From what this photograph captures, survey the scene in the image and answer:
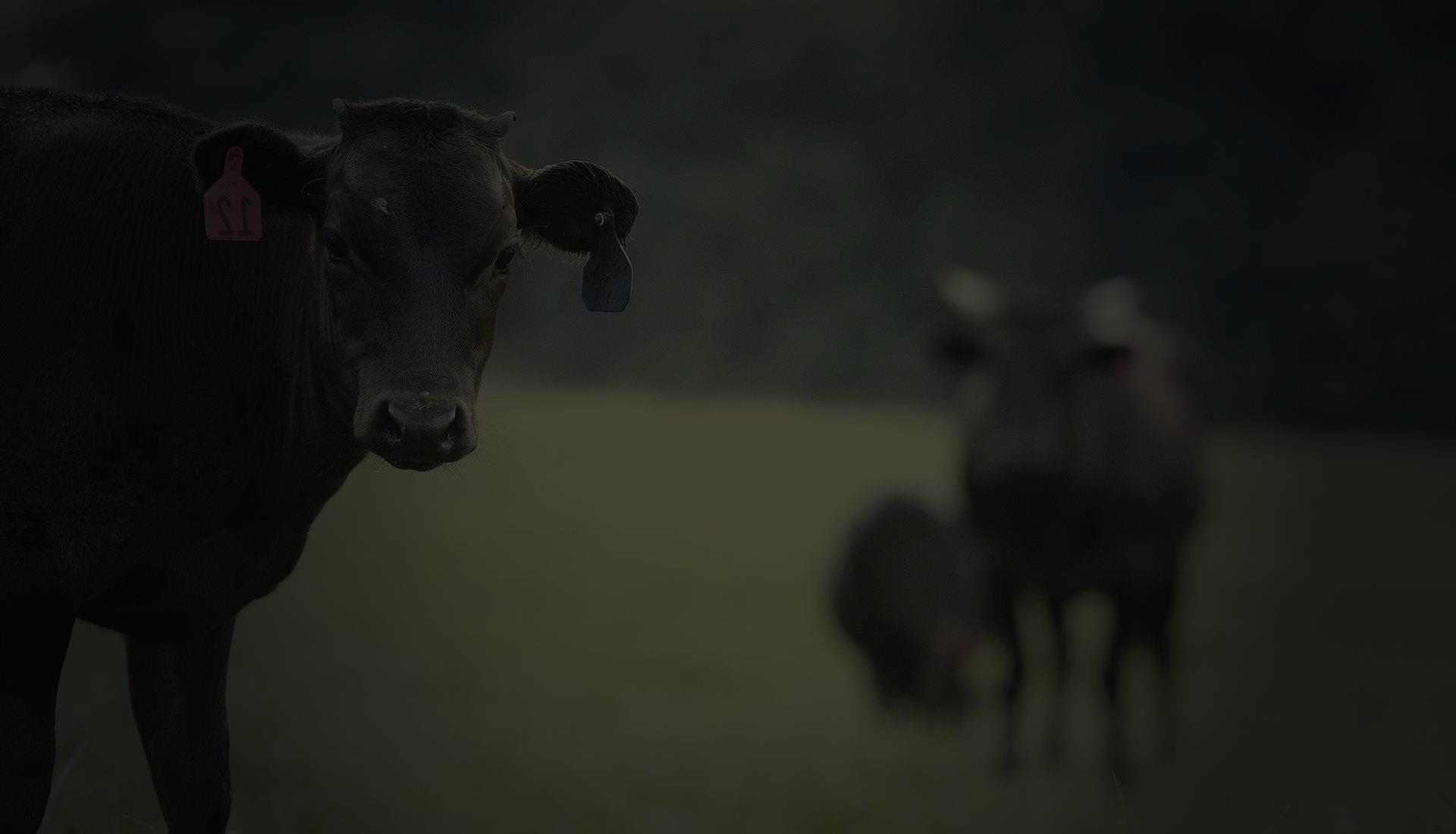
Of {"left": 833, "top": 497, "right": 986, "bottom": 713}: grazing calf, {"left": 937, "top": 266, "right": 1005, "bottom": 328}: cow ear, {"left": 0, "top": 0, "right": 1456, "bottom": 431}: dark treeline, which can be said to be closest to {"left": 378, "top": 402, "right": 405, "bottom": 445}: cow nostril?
{"left": 937, "top": 266, "right": 1005, "bottom": 328}: cow ear

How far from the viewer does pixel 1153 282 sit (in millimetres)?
30891

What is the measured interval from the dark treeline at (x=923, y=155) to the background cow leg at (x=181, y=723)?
10.1 meters

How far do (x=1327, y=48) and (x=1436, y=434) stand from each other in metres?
17.5

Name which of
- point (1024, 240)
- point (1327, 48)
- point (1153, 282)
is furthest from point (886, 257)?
point (1327, 48)

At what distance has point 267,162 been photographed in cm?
243

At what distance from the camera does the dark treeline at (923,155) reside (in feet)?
81.5

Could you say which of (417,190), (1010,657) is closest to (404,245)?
(417,190)

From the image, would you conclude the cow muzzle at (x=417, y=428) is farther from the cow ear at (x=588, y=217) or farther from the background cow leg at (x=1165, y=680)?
the background cow leg at (x=1165, y=680)

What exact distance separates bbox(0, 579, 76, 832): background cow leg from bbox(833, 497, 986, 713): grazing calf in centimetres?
547

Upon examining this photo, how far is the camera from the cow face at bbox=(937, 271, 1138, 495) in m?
5.59

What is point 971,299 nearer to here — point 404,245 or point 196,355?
point 404,245

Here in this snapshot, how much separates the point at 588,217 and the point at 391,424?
2.98 ft

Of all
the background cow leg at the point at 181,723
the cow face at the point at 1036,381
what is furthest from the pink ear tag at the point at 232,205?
the cow face at the point at 1036,381

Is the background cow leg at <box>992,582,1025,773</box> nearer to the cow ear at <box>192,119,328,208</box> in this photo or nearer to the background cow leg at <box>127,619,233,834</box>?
the background cow leg at <box>127,619,233,834</box>
